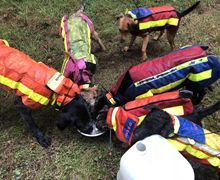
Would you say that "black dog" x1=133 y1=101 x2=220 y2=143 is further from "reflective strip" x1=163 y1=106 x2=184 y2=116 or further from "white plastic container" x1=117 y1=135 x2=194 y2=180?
"reflective strip" x1=163 y1=106 x2=184 y2=116

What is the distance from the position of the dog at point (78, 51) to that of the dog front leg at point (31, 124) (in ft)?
2.79

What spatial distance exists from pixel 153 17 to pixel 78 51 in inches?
59.9

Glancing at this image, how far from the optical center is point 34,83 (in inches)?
161

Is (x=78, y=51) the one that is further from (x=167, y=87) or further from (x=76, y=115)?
(x=167, y=87)

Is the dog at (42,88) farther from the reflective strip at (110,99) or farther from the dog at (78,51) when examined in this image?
the dog at (78,51)

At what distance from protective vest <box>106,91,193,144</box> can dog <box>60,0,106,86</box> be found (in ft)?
3.09

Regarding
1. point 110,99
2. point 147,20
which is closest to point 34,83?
point 110,99

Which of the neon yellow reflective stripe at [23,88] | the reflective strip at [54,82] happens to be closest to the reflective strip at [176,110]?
the reflective strip at [54,82]

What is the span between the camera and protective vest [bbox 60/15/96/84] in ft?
15.1

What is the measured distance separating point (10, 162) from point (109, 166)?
1.41 meters

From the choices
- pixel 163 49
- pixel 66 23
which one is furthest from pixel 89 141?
pixel 163 49

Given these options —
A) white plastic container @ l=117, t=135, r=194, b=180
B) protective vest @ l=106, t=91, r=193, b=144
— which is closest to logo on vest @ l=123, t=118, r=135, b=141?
protective vest @ l=106, t=91, r=193, b=144

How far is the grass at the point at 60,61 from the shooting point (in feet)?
13.6

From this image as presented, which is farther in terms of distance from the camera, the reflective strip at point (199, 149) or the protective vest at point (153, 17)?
the protective vest at point (153, 17)
